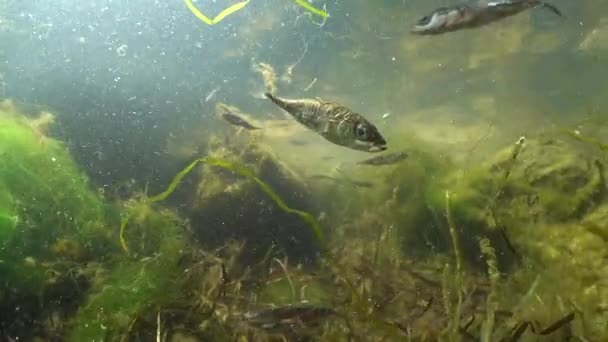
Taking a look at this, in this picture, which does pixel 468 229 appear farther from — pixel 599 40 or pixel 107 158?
pixel 599 40

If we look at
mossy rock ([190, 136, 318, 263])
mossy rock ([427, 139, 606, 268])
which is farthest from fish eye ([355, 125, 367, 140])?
mossy rock ([190, 136, 318, 263])

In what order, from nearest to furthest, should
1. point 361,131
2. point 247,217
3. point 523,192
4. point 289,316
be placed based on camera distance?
point 361,131 < point 289,316 < point 523,192 < point 247,217

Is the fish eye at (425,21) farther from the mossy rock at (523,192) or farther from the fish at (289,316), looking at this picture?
the mossy rock at (523,192)

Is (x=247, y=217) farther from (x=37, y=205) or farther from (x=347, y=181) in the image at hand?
(x=37, y=205)

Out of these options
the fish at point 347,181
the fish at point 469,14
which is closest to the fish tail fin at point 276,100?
the fish at point 469,14

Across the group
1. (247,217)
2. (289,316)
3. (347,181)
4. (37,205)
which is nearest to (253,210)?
(247,217)

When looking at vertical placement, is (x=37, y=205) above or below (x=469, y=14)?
below

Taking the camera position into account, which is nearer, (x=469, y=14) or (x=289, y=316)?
(x=469, y=14)
